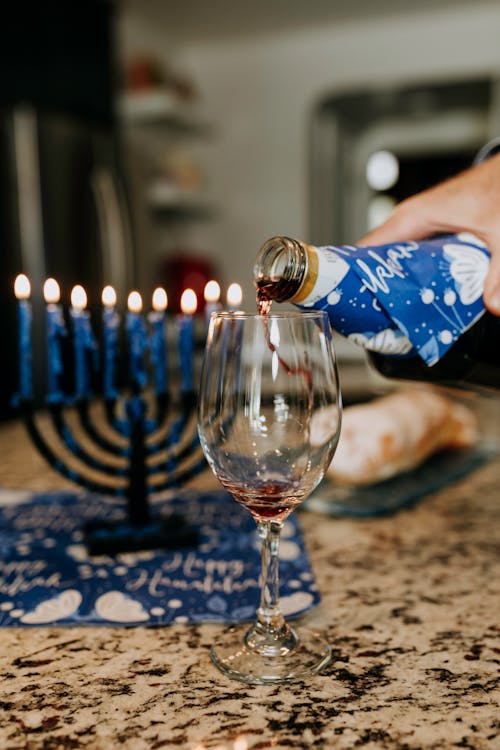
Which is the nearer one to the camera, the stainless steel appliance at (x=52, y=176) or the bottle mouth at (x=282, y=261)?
the bottle mouth at (x=282, y=261)

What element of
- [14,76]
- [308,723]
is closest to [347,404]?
[308,723]

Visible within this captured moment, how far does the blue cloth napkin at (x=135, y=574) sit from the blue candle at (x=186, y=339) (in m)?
0.19

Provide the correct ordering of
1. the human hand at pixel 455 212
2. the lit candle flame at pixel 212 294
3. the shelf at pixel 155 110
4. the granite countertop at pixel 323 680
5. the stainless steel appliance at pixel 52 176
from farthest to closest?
the shelf at pixel 155 110, the stainless steel appliance at pixel 52 176, the lit candle flame at pixel 212 294, the human hand at pixel 455 212, the granite countertop at pixel 323 680

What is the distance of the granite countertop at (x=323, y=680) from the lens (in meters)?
0.45

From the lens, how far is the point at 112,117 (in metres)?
3.10

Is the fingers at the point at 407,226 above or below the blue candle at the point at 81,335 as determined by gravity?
above

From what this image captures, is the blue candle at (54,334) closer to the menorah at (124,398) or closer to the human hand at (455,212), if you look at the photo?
the menorah at (124,398)

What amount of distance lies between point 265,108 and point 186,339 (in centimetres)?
357

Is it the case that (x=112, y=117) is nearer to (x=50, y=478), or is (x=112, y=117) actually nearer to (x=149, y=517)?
(x=50, y=478)

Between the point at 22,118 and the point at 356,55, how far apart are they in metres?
2.21

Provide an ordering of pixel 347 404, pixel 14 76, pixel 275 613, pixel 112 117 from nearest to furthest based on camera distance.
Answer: pixel 275 613 < pixel 347 404 < pixel 14 76 < pixel 112 117

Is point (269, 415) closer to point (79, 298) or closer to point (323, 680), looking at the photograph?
point (323, 680)

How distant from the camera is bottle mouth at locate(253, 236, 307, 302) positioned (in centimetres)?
53

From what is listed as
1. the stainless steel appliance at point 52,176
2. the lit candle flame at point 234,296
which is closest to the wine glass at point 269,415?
the lit candle flame at point 234,296
